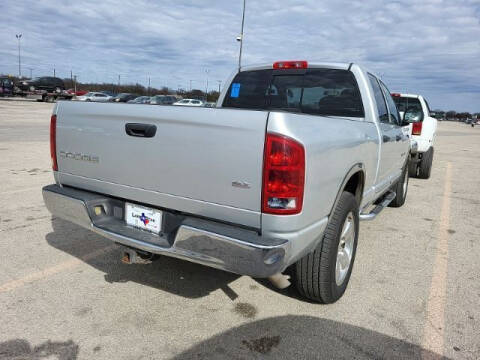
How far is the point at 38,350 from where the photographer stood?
94.3 inches

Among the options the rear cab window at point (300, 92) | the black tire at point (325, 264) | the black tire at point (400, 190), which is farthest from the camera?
the black tire at point (400, 190)

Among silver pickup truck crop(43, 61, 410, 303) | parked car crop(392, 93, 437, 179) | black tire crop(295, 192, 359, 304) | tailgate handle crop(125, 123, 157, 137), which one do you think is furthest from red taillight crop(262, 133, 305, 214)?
parked car crop(392, 93, 437, 179)

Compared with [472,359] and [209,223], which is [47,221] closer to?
[209,223]

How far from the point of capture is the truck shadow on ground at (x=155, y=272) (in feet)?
10.8

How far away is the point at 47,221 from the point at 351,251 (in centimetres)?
352

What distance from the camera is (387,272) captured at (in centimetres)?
375

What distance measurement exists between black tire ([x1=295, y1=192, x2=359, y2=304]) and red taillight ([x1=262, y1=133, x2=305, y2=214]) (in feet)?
2.14

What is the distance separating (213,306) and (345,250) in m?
1.18

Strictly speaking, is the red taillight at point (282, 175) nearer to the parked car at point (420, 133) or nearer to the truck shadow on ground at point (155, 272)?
the truck shadow on ground at point (155, 272)

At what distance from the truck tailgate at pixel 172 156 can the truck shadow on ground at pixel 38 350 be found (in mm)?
1023

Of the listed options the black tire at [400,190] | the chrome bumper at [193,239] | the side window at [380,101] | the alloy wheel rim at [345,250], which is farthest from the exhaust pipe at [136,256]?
the black tire at [400,190]

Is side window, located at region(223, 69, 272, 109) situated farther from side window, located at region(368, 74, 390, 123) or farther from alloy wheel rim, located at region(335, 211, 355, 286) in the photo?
alloy wheel rim, located at region(335, 211, 355, 286)

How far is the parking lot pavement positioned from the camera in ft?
8.26

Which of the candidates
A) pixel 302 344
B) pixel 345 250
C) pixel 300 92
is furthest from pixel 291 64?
pixel 302 344
